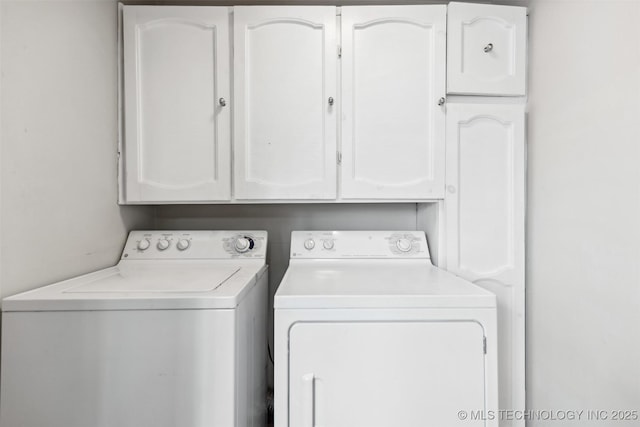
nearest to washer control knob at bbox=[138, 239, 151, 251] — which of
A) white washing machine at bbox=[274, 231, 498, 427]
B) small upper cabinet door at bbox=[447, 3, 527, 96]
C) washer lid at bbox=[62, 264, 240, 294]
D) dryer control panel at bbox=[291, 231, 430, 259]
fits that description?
washer lid at bbox=[62, 264, 240, 294]

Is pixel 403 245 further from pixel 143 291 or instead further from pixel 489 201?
pixel 143 291

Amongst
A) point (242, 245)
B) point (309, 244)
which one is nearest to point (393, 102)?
point (309, 244)

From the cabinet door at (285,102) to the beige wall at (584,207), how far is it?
976 mm

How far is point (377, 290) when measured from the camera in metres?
0.99

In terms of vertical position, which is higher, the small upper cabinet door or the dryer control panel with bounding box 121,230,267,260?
the small upper cabinet door

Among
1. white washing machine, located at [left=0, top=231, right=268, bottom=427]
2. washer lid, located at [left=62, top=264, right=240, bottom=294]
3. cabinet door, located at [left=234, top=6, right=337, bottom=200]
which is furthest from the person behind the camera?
cabinet door, located at [left=234, top=6, right=337, bottom=200]

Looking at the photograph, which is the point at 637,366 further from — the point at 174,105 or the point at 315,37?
the point at 174,105

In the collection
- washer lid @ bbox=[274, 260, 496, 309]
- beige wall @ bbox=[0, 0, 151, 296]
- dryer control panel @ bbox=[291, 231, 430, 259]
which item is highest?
beige wall @ bbox=[0, 0, 151, 296]

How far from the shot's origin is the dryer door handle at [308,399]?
88 cm

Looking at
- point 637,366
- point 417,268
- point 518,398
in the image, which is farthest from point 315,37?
point 518,398

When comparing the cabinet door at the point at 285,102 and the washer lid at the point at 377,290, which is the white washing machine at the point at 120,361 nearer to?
the washer lid at the point at 377,290

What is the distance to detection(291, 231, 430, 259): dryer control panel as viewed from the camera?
1492mm

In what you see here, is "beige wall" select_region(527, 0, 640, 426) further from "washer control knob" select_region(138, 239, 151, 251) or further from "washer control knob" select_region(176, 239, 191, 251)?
"washer control knob" select_region(138, 239, 151, 251)

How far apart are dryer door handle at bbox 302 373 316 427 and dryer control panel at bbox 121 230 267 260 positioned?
2.32 ft
